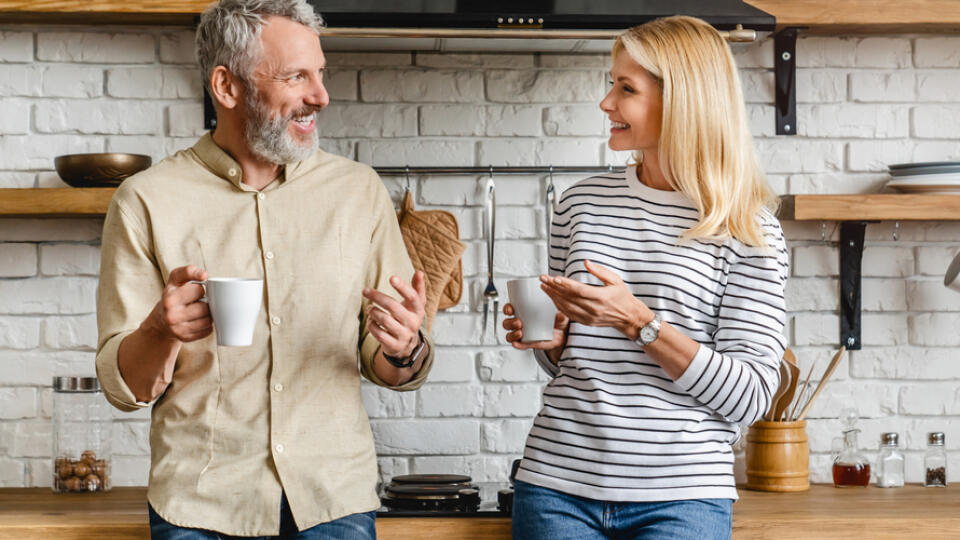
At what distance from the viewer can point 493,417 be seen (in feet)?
7.76

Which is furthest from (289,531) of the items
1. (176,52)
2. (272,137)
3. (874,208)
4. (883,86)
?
(883,86)

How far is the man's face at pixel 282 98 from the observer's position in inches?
64.4

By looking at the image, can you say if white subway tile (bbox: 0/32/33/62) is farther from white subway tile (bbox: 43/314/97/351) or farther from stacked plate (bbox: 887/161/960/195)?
stacked plate (bbox: 887/161/960/195)

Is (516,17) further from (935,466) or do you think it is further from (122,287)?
(935,466)

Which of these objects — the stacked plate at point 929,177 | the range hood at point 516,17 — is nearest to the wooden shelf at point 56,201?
the range hood at point 516,17

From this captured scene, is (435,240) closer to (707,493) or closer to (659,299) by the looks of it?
(659,299)

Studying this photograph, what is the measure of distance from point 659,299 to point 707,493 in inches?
12.1

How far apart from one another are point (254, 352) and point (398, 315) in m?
0.28

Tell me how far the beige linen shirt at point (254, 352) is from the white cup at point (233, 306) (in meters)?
0.26

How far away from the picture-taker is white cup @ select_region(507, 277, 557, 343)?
155cm

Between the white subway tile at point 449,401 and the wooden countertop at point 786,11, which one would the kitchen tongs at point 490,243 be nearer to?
the white subway tile at point 449,401

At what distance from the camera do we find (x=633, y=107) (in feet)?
5.41

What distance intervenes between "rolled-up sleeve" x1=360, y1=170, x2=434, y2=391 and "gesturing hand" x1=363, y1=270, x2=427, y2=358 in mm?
138

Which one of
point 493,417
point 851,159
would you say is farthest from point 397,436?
point 851,159
